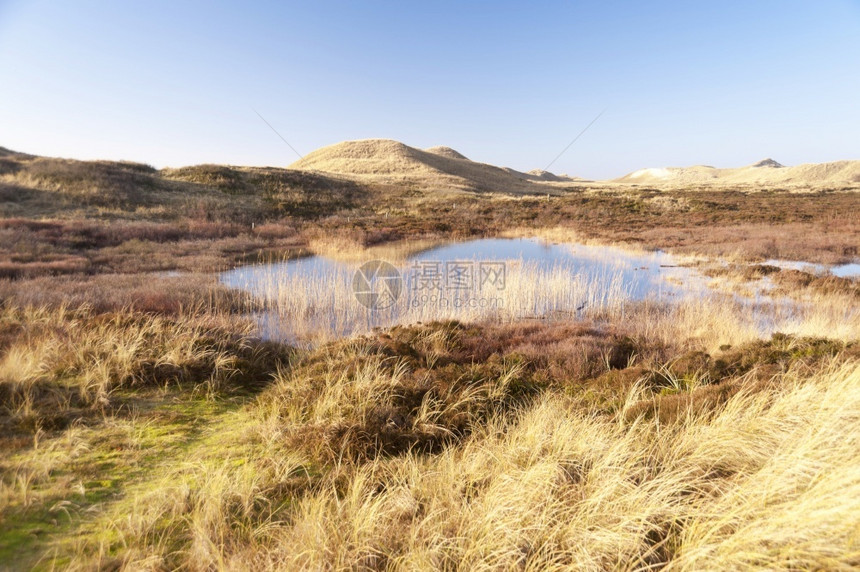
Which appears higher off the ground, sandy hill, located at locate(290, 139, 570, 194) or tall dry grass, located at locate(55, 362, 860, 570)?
sandy hill, located at locate(290, 139, 570, 194)

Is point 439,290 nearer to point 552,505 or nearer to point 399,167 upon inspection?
point 552,505

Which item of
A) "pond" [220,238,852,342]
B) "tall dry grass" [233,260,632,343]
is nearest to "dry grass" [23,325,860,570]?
"tall dry grass" [233,260,632,343]

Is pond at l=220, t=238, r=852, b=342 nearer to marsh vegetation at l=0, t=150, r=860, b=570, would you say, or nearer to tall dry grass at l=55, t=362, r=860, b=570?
marsh vegetation at l=0, t=150, r=860, b=570

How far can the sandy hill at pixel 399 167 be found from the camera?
6745cm

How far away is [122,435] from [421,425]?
3255 millimetres


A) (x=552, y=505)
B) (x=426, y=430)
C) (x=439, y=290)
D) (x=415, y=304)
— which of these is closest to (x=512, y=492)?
(x=552, y=505)

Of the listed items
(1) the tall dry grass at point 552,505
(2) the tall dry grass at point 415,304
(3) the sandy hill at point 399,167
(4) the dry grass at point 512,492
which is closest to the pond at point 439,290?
(2) the tall dry grass at point 415,304

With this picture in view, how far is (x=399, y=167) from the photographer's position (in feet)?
255

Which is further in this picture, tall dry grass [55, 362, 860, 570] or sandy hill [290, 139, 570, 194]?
sandy hill [290, 139, 570, 194]

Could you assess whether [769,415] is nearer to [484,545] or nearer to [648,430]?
[648,430]

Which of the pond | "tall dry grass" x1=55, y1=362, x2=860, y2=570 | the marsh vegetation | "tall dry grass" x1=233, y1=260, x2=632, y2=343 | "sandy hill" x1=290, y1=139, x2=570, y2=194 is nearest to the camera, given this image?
"tall dry grass" x1=55, y1=362, x2=860, y2=570

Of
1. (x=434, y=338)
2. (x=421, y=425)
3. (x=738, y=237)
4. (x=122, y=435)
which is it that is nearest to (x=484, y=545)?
(x=421, y=425)

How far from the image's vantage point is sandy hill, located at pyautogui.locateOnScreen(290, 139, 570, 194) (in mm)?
67450

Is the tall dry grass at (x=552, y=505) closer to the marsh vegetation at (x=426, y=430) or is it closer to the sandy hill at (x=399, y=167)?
the marsh vegetation at (x=426, y=430)
